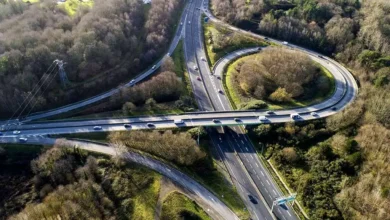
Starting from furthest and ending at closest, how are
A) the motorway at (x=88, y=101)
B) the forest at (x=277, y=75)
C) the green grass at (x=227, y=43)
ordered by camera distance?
the green grass at (x=227, y=43) → the forest at (x=277, y=75) → the motorway at (x=88, y=101)

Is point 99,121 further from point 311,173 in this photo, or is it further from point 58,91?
point 311,173

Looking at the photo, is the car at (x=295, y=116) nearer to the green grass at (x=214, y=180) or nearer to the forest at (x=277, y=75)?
the forest at (x=277, y=75)

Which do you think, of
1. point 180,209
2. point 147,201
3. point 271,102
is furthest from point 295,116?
point 147,201

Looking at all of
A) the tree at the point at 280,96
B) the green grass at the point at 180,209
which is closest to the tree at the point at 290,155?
the tree at the point at 280,96

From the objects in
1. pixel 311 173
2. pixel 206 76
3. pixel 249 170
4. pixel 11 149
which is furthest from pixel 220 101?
pixel 11 149

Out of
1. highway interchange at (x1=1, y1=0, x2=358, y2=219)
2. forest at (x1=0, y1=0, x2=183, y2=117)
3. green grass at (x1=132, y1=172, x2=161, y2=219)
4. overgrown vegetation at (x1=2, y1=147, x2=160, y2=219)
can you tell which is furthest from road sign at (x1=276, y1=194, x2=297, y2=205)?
forest at (x1=0, y1=0, x2=183, y2=117)

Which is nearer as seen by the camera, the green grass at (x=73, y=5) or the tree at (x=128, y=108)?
the tree at (x=128, y=108)

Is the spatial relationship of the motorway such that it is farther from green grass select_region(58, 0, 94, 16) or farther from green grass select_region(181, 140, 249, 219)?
green grass select_region(181, 140, 249, 219)
